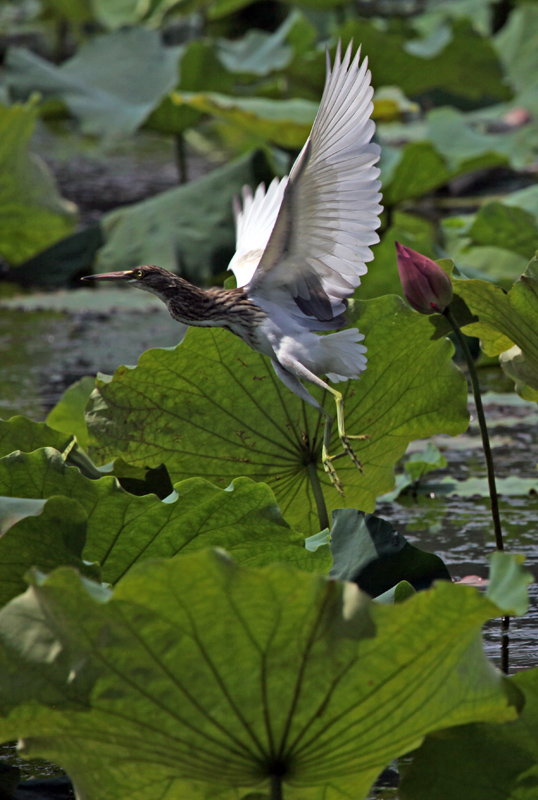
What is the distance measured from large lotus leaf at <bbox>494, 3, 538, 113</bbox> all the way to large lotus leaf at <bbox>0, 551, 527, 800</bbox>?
5559 millimetres

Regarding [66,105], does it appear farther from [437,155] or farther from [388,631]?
[388,631]

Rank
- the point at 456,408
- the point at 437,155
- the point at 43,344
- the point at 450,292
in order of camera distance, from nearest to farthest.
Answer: the point at 450,292, the point at 456,408, the point at 43,344, the point at 437,155

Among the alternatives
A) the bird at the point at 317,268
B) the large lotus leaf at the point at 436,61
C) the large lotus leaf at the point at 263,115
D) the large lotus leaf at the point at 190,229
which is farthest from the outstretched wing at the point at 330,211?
the large lotus leaf at the point at 436,61

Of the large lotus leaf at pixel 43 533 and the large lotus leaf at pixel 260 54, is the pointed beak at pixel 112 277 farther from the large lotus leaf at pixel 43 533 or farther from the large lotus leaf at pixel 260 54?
the large lotus leaf at pixel 260 54

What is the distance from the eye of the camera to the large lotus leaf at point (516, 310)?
146 cm

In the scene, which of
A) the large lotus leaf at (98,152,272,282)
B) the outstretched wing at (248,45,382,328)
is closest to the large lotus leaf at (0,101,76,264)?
the large lotus leaf at (98,152,272,282)

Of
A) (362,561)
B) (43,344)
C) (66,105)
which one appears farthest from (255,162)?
(362,561)

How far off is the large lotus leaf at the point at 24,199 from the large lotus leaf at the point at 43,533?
115 inches

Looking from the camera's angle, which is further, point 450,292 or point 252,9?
point 252,9

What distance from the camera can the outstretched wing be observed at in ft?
4.45

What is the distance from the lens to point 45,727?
39.8 inches

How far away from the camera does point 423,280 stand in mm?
1428

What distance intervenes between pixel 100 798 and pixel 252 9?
341 inches

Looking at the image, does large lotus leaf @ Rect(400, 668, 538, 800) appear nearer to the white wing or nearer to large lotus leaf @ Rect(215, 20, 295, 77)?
the white wing
